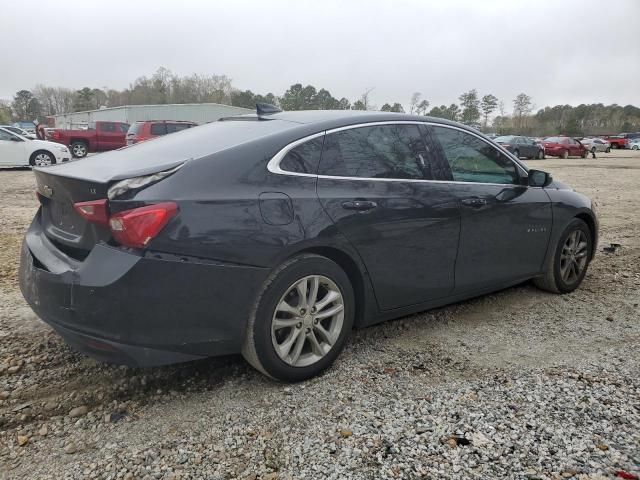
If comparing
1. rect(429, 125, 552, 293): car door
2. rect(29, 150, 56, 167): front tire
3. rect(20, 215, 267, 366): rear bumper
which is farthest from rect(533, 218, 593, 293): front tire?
rect(29, 150, 56, 167): front tire

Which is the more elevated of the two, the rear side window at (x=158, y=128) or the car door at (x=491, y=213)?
the rear side window at (x=158, y=128)

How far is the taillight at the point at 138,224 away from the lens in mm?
2270

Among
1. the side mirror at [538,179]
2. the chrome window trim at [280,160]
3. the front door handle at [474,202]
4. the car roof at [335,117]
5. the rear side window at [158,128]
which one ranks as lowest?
the front door handle at [474,202]

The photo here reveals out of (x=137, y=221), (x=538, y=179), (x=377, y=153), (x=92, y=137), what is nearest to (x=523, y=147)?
(x=92, y=137)

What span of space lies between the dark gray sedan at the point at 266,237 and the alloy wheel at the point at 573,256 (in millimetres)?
960

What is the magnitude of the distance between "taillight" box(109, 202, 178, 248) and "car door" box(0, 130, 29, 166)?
15682 mm

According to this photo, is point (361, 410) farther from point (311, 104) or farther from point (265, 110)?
point (311, 104)

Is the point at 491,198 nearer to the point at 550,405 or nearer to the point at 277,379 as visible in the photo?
the point at 550,405

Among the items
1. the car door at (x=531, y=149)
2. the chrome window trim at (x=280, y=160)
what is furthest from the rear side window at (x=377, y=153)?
the car door at (x=531, y=149)

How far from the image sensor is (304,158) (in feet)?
9.25

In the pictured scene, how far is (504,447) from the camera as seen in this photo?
2.28 metres

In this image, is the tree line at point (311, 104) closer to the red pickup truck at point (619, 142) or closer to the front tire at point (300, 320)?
the red pickup truck at point (619, 142)

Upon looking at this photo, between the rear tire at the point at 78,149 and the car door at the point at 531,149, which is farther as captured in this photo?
the car door at the point at 531,149

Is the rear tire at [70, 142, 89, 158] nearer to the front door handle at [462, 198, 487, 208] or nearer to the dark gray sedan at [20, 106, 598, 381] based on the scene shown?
the dark gray sedan at [20, 106, 598, 381]
